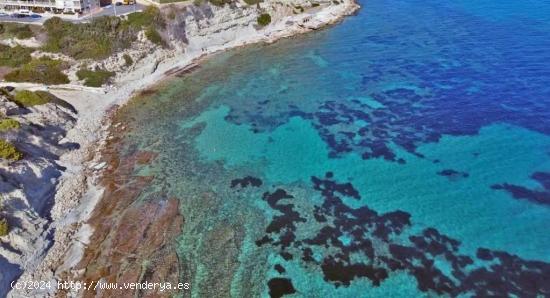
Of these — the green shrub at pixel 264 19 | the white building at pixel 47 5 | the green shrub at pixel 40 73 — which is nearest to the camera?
the green shrub at pixel 40 73

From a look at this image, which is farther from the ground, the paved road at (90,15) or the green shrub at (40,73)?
the paved road at (90,15)

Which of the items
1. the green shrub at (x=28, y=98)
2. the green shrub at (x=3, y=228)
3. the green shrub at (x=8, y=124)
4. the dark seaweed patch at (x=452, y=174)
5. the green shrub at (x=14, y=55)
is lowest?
the dark seaweed patch at (x=452, y=174)

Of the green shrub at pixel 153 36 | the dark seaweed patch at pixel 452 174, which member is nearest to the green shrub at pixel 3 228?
the dark seaweed patch at pixel 452 174

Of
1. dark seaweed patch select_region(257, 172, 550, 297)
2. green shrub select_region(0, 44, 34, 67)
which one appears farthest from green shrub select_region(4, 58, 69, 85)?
dark seaweed patch select_region(257, 172, 550, 297)

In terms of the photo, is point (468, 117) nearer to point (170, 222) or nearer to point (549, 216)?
point (549, 216)

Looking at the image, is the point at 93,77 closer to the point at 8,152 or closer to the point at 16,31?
the point at 16,31

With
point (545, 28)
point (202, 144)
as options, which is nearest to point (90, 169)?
point (202, 144)

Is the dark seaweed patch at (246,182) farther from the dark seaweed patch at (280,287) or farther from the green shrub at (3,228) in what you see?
the green shrub at (3,228)
